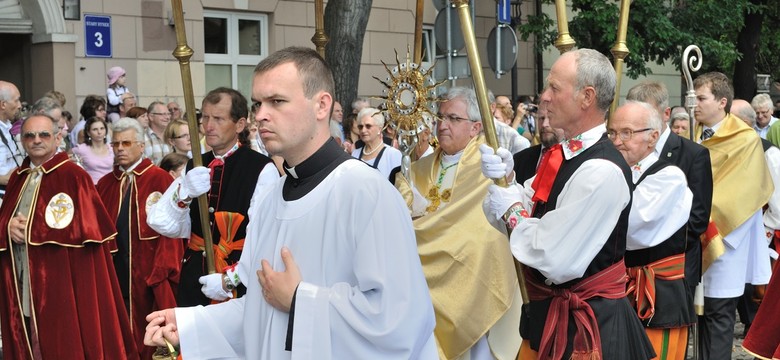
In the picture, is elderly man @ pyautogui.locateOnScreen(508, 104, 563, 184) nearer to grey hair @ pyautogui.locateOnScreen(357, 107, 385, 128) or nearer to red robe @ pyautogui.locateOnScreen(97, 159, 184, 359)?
grey hair @ pyautogui.locateOnScreen(357, 107, 385, 128)

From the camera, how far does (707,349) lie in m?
7.11

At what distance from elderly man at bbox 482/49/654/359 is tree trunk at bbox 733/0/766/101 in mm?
18221

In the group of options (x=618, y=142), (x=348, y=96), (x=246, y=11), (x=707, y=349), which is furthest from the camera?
(x=246, y=11)

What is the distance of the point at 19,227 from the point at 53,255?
0.85 ft

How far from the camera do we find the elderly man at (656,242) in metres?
5.11

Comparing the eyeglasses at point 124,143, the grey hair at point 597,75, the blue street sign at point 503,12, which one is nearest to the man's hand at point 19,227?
the eyeglasses at point 124,143

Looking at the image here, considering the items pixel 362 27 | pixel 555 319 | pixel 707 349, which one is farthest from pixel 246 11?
pixel 555 319

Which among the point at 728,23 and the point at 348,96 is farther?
the point at 728,23

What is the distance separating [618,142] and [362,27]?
187 inches

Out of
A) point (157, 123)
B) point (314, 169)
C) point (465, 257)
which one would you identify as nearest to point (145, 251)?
point (465, 257)

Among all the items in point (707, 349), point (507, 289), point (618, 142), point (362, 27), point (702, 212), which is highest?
point (362, 27)

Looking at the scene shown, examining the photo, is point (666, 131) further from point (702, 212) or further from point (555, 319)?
point (555, 319)

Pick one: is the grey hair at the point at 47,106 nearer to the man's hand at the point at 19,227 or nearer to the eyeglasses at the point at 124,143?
the eyeglasses at the point at 124,143

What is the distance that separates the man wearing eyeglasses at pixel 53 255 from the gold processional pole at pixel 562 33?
10.5 ft
